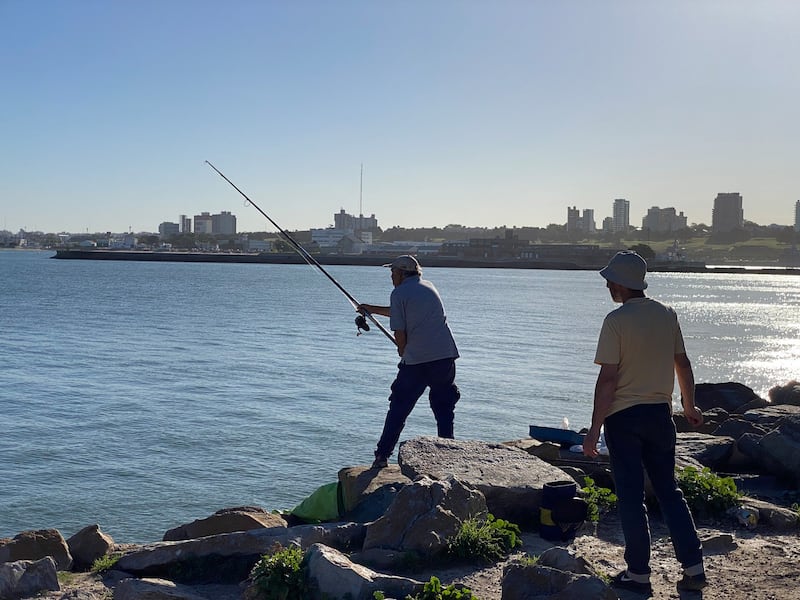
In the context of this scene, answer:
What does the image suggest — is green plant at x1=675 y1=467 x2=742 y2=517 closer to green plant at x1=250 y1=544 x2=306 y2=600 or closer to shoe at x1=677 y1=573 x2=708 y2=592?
shoe at x1=677 y1=573 x2=708 y2=592

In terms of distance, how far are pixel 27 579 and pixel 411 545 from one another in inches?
99.5

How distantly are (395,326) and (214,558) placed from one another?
7.76 feet

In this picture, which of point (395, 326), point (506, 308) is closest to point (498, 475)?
point (395, 326)

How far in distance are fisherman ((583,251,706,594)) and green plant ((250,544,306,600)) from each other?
1.75 metres

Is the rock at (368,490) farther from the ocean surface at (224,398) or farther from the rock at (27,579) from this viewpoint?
the ocean surface at (224,398)

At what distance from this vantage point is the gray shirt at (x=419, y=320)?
731 cm

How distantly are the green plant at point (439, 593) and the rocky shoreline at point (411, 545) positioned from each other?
12 cm

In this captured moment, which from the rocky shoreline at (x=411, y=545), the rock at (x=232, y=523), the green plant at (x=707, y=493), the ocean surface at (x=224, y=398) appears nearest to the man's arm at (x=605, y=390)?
the rocky shoreline at (x=411, y=545)

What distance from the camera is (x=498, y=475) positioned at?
6637 mm

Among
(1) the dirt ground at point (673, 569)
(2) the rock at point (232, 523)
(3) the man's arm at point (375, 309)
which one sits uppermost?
(3) the man's arm at point (375, 309)

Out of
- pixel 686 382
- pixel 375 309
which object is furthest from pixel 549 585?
pixel 375 309

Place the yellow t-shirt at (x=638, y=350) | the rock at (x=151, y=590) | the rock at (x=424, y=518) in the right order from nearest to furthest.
A: 1. the yellow t-shirt at (x=638, y=350)
2. the rock at (x=151, y=590)
3. the rock at (x=424, y=518)

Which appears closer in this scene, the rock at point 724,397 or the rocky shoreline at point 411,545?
the rocky shoreline at point 411,545

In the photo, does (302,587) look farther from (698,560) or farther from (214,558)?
(698,560)
